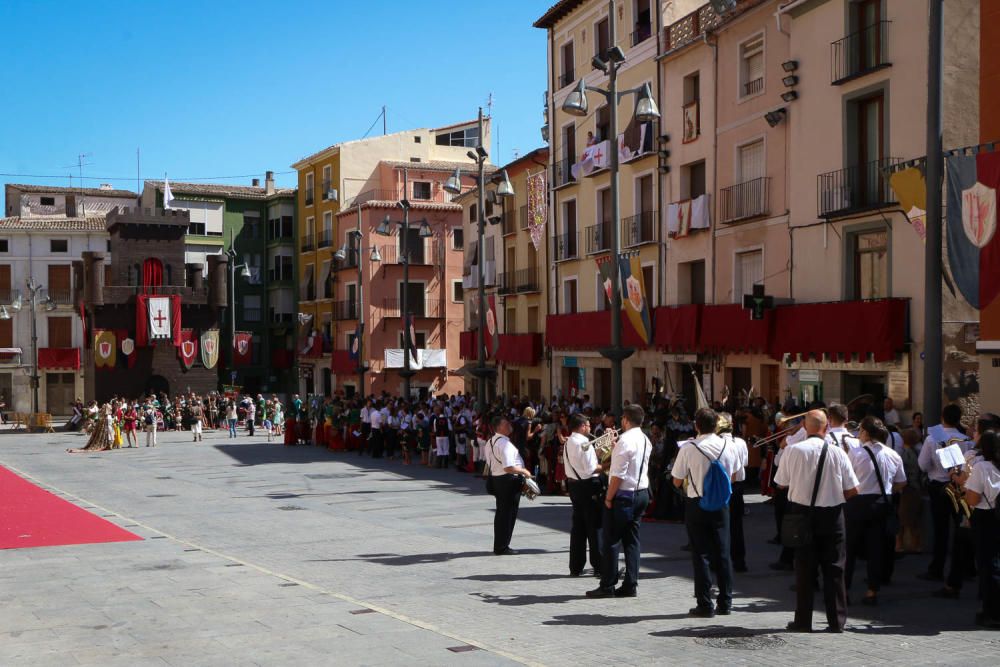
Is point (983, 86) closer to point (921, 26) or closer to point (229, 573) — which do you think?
point (921, 26)

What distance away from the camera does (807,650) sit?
323 inches

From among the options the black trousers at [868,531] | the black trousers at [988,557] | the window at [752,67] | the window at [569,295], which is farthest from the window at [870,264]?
the window at [569,295]

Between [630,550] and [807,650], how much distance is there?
2.57m

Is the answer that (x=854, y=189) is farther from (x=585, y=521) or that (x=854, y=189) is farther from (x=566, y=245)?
(x=566, y=245)

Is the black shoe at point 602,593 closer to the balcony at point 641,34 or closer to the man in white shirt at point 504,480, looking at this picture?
the man in white shirt at point 504,480

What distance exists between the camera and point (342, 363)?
58.6 meters

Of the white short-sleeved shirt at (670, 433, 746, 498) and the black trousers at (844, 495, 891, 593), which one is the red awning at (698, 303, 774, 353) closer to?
the black trousers at (844, 495, 891, 593)

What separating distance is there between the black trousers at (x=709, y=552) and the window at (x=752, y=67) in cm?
1922

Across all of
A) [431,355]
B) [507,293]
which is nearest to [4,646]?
[507,293]

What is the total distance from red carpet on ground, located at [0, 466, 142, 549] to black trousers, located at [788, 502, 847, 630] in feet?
32.4

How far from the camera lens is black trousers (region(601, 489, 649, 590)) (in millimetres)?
10414

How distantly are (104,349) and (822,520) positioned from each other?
160 feet

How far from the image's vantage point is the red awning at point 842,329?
21094mm

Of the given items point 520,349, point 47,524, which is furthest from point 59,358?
point 47,524
